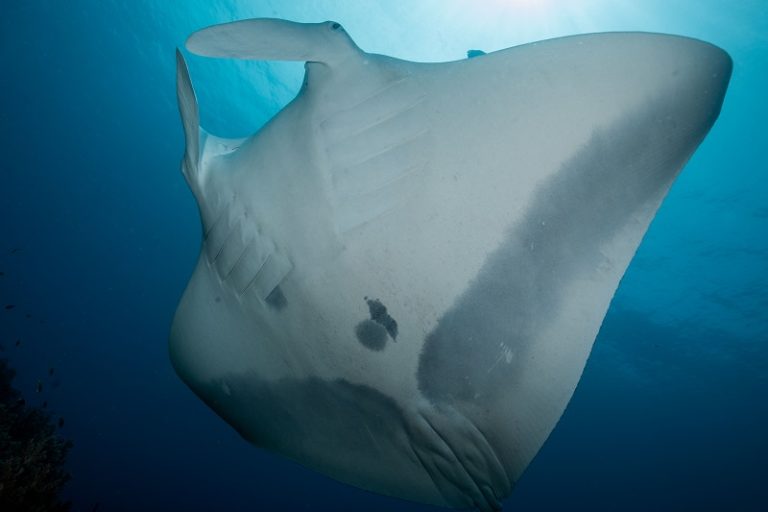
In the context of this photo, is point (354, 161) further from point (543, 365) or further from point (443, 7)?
point (443, 7)

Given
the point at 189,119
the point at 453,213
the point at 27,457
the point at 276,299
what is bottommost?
the point at 27,457

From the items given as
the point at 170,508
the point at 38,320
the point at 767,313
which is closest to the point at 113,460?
the point at 170,508

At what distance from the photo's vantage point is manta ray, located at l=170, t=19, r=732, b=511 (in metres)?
1.46

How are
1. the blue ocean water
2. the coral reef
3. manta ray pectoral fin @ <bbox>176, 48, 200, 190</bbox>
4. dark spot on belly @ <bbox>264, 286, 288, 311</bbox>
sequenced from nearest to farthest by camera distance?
1. manta ray pectoral fin @ <bbox>176, 48, 200, 190</bbox>
2. dark spot on belly @ <bbox>264, 286, 288, 311</bbox>
3. the coral reef
4. the blue ocean water

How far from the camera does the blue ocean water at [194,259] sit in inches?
386

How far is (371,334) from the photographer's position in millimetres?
1727

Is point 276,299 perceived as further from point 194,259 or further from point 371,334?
point 194,259

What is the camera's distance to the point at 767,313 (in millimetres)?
16094

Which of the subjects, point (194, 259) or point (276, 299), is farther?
point (194, 259)

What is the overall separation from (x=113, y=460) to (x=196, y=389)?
96.6 feet

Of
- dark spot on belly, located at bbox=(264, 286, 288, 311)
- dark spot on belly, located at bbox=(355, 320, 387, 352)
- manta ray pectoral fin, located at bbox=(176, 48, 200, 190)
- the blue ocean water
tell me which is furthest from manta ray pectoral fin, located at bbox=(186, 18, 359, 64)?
the blue ocean water

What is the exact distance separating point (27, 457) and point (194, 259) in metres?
22.0

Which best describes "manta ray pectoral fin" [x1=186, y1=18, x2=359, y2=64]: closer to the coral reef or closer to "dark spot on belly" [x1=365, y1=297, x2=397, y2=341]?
"dark spot on belly" [x1=365, y1=297, x2=397, y2=341]

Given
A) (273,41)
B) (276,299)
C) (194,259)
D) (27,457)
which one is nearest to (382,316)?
(276,299)
